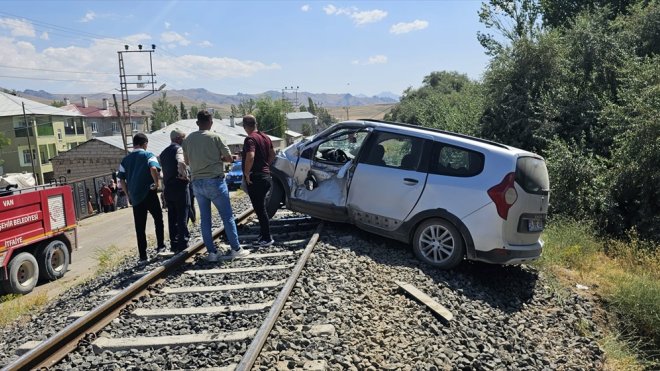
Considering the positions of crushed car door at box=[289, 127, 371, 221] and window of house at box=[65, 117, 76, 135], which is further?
window of house at box=[65, 117, 76, 135]

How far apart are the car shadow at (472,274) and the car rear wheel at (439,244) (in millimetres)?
124

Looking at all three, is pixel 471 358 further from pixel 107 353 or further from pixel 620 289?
pixel 620 289

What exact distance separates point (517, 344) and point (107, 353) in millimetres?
3693

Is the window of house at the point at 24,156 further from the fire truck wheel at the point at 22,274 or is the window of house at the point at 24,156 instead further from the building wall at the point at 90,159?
the fire truck wheel at the point at 22,274

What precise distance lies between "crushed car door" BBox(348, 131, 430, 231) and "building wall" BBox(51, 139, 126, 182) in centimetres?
4073

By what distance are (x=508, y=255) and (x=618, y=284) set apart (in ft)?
7.46

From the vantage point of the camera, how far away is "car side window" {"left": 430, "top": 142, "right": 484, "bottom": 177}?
5996mm

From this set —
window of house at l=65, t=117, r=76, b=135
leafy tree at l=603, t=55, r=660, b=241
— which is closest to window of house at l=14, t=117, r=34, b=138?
window of house at l=65, t=117, r=76, b=135

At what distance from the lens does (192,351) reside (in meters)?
3.90

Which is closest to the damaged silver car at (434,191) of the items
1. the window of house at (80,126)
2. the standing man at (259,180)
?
the standing man at (259,180)

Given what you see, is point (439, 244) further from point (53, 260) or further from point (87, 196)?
point (87, 196)

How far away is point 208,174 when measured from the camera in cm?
645

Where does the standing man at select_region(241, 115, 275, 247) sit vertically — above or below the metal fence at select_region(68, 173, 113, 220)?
above

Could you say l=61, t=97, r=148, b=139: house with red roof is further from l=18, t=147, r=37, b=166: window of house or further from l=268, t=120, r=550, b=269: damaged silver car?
l=268, t=120, r=550, b=269: damaged silver car
